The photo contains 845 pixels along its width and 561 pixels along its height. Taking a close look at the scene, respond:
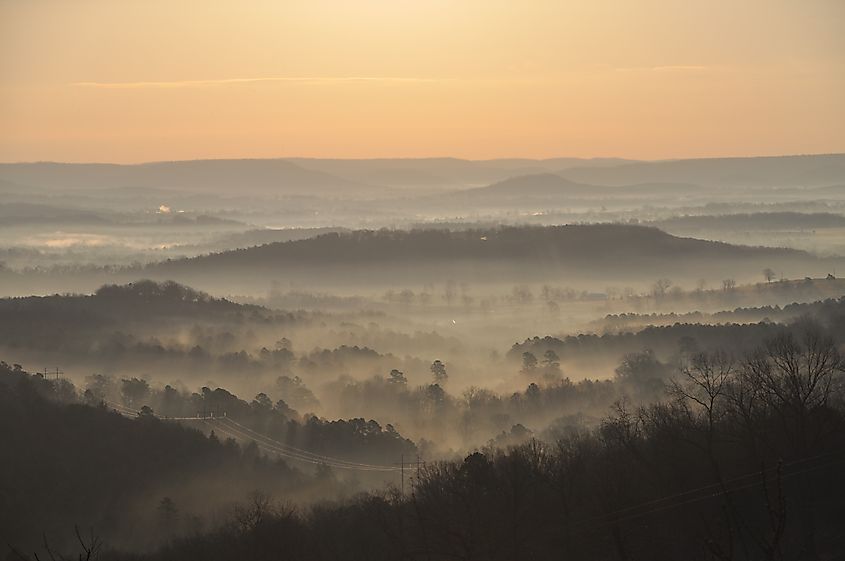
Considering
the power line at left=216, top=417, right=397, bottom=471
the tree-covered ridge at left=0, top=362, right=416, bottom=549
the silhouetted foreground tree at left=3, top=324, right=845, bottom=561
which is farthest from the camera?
the power line at left=216, top=417, right=397, bottom=471

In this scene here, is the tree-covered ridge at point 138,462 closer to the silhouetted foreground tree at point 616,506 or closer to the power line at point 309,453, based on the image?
the power line at point 309,453

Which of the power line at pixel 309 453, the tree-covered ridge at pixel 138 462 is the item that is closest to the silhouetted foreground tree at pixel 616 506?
the tree-covered ridge at pixel 138 462

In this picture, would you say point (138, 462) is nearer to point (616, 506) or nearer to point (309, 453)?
point (309, 453)

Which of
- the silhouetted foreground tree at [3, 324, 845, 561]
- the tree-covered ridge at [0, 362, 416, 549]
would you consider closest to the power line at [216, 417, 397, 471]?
the tree-covered ridge at [0, 362, 416, 549]

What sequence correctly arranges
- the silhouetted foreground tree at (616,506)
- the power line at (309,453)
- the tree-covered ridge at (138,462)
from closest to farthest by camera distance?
the silhouetted foreground tree at (616,506), the tree-covered ridge at (138,462), the power line at (309,453)

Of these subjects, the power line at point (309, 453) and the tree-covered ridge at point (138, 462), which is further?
the power line at point (309, 453)

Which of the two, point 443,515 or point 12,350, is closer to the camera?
point 443,515

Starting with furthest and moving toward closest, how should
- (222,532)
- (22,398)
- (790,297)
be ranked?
(790,297)
(22,398)
(222,532)

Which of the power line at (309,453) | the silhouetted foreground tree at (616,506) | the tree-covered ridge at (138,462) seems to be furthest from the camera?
the power line at (309,453)

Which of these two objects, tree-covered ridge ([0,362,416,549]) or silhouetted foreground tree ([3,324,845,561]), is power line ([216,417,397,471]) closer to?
tree-covered ridge ([0,362,416,549])

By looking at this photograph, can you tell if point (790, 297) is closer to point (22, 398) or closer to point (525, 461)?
point (22, 398)

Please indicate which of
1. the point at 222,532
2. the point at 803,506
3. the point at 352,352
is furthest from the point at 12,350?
the point at 803,506
